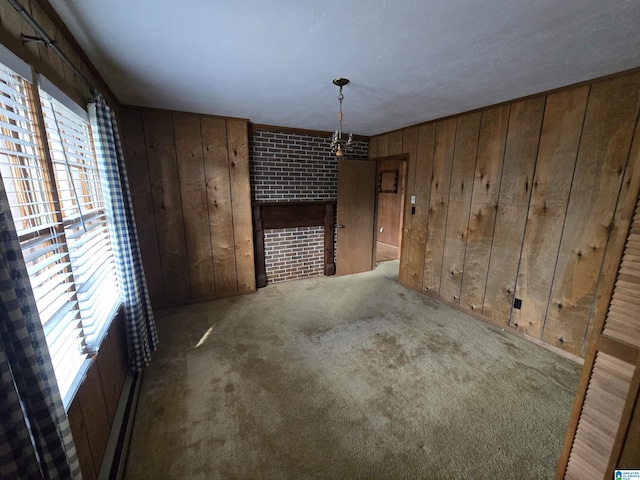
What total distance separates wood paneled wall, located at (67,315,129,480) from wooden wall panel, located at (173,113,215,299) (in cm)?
147

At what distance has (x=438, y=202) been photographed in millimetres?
3395

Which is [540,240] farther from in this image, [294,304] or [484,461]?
[294,304]

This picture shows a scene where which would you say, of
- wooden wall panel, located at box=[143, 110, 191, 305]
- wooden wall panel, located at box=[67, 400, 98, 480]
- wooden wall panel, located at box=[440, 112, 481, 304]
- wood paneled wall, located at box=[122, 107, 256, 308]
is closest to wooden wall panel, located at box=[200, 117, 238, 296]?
wood paneled wall, located at box=[122, 107, 256, 308]

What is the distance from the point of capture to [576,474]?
106 centimetres

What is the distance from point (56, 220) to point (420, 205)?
3.58m

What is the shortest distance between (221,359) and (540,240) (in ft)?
10.2

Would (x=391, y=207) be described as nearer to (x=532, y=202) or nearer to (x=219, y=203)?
(x=532, y=202)

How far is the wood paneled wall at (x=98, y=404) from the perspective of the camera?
3.95 feet

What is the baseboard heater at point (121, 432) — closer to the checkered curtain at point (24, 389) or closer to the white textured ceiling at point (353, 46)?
the checkered curtain at point (24, 389)

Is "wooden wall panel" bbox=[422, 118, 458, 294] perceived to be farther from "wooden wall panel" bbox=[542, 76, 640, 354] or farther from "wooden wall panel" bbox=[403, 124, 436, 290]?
"wooden wall panel" bbox=[542, 76, 640, 354]

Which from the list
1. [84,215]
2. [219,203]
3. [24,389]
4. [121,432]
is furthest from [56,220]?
[219,203]

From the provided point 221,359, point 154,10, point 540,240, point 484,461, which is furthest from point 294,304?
point 154,10

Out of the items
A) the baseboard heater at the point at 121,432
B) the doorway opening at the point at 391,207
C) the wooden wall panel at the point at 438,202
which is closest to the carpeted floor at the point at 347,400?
the baseboard heater at the point at 121,432

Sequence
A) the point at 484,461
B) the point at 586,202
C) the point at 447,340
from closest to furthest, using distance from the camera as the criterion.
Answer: the point at 484,461 < the point at 586,202 < the point at 447,340
